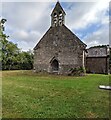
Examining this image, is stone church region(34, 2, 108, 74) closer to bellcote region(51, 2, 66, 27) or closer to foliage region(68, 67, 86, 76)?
bellcote region(51, 2, 66, 27)

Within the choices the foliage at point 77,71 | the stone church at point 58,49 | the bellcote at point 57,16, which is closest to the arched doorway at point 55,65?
the stone church at point 58,49

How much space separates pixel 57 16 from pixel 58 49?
577 centimetres

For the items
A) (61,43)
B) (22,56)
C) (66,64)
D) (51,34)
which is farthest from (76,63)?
(22,56)

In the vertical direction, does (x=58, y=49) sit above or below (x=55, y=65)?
above

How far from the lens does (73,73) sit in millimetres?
27750

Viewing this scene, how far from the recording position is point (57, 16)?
30.4m

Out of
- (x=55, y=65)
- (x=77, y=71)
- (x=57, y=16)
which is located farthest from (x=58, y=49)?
(x=57, y=16)

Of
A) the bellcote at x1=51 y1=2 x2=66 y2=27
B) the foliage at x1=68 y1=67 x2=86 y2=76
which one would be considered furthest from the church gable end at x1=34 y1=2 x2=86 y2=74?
the foliage at x1=68 y1=67 x2=86 y2=76

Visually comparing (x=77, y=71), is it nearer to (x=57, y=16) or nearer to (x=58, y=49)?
(x=58, y=49)

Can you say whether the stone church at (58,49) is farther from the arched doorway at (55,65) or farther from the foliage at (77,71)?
the foliage at (77,71)

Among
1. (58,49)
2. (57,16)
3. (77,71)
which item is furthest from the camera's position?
(57,16)

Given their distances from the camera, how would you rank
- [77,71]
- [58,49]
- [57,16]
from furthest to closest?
[57,16], [58,49], [77,71]

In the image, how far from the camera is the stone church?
28.4 metres

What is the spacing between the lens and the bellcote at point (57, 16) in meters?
30.1
